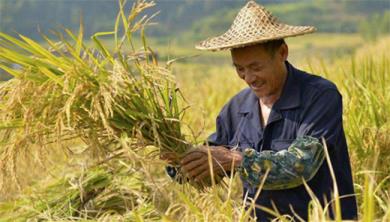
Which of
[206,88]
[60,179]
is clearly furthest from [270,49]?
[206,88]

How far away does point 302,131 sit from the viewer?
3051mm

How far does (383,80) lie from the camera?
16.0 ft

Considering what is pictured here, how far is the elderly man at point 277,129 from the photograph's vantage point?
2.96 metres

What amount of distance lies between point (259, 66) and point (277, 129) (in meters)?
0.27

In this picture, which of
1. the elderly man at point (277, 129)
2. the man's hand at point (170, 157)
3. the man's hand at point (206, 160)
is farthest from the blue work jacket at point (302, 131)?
the man's hand at point (170, 157)

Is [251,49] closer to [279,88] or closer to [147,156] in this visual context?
[279,88]

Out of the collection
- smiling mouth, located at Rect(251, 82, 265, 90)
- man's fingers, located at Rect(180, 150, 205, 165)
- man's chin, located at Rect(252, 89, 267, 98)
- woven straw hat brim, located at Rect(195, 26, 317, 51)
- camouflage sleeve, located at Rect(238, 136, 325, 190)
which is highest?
woven straw hat brim, located at Rect(195, 26, 317, 51)

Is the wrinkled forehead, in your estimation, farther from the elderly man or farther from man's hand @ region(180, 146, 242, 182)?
man's hand @ region(180, 146, 242, 182)

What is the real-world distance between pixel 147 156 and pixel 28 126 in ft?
1.36

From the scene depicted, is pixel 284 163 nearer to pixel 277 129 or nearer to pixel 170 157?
pixel 277 129

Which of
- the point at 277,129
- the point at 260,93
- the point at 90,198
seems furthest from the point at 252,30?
the point at 90,198

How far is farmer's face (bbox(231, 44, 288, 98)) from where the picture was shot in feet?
10.0

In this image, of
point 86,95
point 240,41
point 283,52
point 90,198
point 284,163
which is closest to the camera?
point 86,95

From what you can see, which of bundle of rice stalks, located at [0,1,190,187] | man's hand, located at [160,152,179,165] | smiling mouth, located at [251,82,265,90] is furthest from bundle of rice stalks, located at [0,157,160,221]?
smiling mouth, located at [251,82,265,90]
